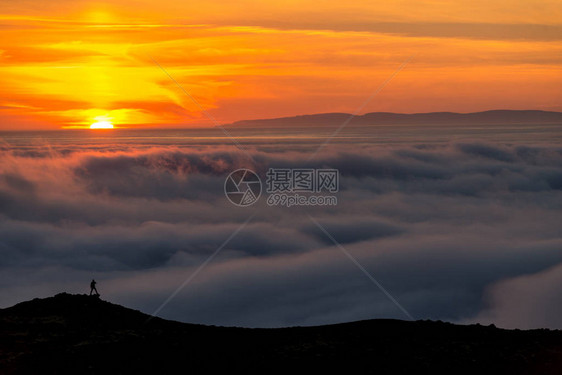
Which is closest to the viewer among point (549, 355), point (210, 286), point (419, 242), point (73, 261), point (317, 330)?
point (549, 355)

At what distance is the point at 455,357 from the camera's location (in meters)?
23.9

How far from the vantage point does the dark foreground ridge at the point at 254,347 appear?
2319cm

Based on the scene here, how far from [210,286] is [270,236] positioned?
46.8m

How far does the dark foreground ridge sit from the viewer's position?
23.2 meters

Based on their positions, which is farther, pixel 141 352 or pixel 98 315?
pixel 98 315

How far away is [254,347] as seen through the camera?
2572 centimetres

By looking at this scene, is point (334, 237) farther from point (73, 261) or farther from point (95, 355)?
point (95, 355)


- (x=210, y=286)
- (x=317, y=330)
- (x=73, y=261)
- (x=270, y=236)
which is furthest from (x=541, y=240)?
(x=317, y=330)

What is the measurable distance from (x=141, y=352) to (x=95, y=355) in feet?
5.43

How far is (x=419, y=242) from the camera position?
595 feet

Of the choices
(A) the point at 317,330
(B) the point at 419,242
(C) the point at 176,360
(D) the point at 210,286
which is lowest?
(C) the point at 176,360

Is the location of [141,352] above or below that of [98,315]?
below

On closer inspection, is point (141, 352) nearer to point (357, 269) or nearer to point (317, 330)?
point (317, 330)

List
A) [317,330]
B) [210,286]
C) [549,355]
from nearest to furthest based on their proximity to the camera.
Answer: [549,355]
[317,330]
[210,286]
